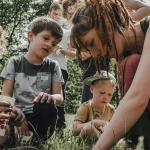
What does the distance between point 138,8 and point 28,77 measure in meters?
1.32

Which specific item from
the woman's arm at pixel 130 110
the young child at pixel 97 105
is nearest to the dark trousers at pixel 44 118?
the young child at pixel 97 105

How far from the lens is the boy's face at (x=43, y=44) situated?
4355 mm

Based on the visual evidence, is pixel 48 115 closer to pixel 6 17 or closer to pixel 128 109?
pixel 128 109

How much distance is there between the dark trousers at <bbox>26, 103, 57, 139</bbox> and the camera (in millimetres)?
3541

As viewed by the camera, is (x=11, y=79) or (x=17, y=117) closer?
(x=17, y=117)

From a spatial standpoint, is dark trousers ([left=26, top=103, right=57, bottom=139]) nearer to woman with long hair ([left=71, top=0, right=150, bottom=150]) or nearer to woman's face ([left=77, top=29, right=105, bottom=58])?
woman with long hair ([left=71, top=0, right=150, bottom=150])

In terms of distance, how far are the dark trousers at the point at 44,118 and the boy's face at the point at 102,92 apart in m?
0.99

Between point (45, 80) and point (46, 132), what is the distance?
0.82 m

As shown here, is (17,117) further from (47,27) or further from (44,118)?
(47,27)

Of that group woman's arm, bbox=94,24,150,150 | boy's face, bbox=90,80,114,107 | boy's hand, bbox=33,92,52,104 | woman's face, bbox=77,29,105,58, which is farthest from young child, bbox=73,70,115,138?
woman's arm, bbox=94,24,150,150

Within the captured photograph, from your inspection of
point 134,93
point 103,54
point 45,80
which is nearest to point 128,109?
point 134,93

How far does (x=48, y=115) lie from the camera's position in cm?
358

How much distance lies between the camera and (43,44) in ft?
14.3

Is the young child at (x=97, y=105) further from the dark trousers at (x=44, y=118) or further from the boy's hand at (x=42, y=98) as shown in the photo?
the boy's hand at (x=42, y=98)
